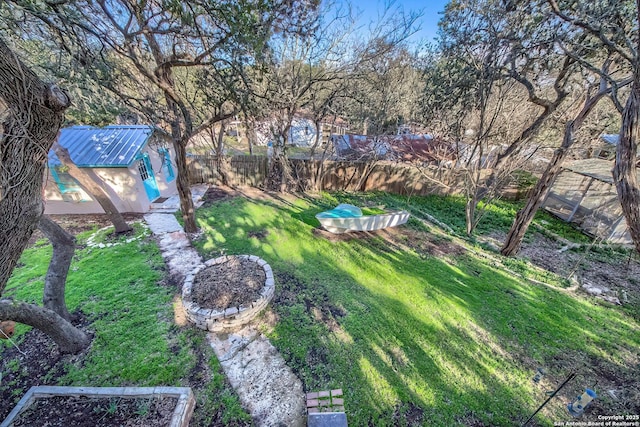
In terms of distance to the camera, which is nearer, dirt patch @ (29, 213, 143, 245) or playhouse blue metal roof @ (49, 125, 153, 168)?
dirt patch @ (29, 213, 143, 245)

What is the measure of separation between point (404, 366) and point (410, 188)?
10008 millimetres

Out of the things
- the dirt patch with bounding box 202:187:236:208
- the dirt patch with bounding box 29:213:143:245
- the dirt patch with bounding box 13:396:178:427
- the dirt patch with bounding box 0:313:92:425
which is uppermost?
the dirt patch with bounding box 202:187:236:208

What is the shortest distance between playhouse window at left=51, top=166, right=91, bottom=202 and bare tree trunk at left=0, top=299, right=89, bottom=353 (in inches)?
256

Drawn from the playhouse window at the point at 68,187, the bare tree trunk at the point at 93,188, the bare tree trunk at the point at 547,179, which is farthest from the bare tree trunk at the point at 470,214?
the playhouse window at the point at 68,187

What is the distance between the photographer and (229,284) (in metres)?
4.36

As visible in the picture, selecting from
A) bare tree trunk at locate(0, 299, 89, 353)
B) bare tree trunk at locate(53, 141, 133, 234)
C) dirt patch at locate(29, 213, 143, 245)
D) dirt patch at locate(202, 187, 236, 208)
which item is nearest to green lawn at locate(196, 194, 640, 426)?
bare tree trunk at locate(53, 141, 133, 234)

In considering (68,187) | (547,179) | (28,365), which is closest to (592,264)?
(547,179)

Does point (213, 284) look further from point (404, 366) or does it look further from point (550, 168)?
point (550, 168)

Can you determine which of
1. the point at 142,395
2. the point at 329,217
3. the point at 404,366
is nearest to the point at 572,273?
the point at 404,366

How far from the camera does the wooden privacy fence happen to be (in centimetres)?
1098

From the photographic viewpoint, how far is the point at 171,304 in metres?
4.25

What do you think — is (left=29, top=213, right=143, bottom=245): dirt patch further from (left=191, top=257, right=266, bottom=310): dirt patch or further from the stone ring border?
the stone ring border

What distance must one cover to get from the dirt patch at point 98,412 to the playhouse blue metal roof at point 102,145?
643 cm

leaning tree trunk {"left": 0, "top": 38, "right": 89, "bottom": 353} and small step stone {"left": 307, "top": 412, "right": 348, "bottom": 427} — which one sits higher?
leaning tree trunk {"left": 0, "top": 38, "right": 89, "bottom": 353}
